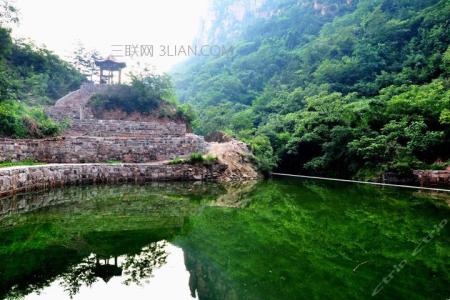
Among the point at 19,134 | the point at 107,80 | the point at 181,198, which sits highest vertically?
the point at 107,80

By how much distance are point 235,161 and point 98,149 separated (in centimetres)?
593

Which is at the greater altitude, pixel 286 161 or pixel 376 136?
pixel 376 136

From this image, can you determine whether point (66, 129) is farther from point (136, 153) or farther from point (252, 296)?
point (252, 296)

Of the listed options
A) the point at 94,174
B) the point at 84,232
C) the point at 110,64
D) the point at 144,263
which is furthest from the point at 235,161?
the point at 110,64

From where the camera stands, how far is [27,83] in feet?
75.7

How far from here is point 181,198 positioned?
9594 mm

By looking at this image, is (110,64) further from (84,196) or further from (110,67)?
(84,196)

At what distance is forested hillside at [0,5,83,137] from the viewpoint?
13859mm

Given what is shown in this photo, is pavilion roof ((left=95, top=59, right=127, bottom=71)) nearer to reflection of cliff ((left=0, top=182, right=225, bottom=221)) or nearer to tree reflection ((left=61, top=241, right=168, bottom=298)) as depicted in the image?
reflection of cliff ((left=0, top=182, right=225, bottom=221))

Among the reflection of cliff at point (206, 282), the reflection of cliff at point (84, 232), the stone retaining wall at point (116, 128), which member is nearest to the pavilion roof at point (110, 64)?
the stone retaining wall at point (116, 128)

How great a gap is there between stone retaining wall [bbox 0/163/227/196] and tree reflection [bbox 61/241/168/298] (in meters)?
5.95

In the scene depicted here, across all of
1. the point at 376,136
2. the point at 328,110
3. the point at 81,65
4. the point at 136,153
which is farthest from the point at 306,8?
the point at 136,153

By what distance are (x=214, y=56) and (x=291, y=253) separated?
73.0m

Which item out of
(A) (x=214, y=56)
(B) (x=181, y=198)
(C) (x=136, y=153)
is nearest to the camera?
(B) (x=181, y=198)
